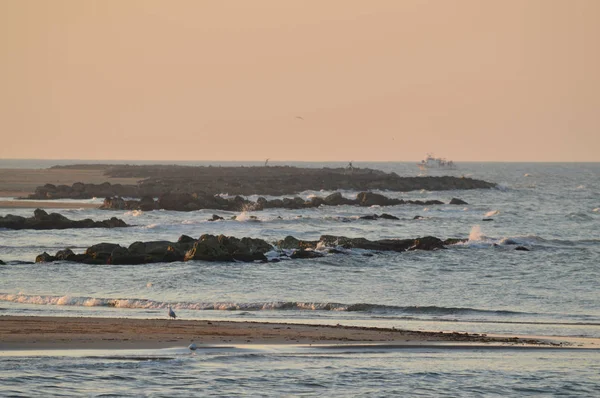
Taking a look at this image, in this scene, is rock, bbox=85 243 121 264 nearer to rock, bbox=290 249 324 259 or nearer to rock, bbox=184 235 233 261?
rock, bbox=184 235 233 261

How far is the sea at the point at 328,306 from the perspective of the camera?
1647 centimetres

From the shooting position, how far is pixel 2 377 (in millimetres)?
15945

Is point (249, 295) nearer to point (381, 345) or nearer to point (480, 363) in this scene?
point (381, 345)

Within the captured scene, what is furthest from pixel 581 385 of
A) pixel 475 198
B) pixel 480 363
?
pixel 475 198

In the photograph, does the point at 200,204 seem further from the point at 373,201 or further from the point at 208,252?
the point at 208,252

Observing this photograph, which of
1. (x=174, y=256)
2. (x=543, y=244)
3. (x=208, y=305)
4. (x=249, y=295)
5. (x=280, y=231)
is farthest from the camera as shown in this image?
(x=280, y=231)

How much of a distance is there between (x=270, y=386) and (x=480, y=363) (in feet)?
14.4

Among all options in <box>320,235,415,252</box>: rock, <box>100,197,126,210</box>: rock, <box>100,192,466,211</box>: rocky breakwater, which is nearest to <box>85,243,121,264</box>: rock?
<box>320,235,415,252</box>: rock

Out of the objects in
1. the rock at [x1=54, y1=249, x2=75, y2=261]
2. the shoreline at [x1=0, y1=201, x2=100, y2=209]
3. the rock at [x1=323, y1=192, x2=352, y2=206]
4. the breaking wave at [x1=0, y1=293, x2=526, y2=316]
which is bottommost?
the shoreline at [x1=0, y1=201, x2=100, y2=209]

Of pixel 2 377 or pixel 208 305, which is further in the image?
pixel 208 305

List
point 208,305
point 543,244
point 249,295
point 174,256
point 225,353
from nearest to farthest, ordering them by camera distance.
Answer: point 225,353
point 208,305
point 249,295
point 174,256
point 543,244

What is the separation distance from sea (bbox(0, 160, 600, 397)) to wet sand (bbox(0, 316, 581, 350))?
0.63 meters

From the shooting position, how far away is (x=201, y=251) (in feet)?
121

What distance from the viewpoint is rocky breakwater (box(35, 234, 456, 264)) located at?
35656mm
